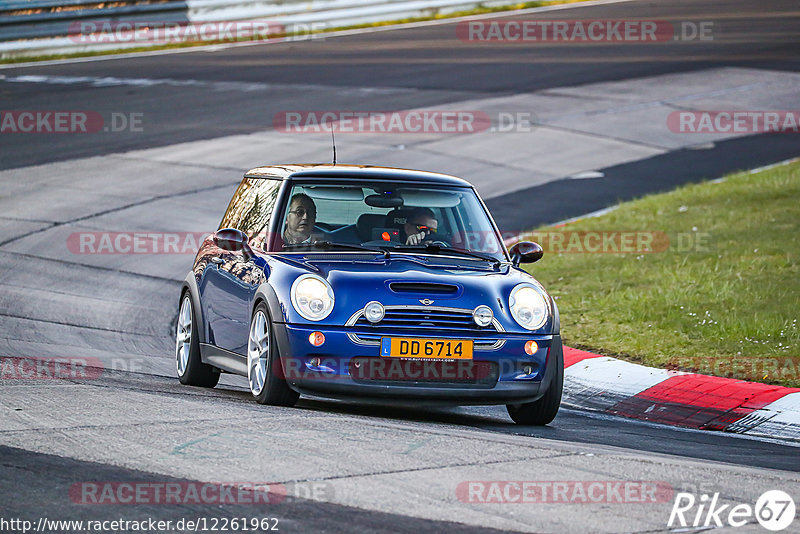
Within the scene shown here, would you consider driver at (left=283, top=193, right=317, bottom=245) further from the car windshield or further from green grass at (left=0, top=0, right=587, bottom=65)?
green grass at (left=0, top=0, right=587, bottom=65)

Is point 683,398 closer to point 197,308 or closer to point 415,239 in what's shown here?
point 415,239

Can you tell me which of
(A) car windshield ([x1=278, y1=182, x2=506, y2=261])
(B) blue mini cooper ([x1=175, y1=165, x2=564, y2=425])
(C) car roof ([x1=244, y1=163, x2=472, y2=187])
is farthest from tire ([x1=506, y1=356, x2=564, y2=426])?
(C) car roof ([x1=244, y1=163, x2=472, y2=187])

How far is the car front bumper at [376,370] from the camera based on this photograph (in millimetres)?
7320

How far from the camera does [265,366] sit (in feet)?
25.3

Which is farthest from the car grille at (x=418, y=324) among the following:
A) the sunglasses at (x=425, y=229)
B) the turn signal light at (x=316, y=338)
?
the sunglasses at (x=425, y=229)

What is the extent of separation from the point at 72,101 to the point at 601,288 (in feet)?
46.2

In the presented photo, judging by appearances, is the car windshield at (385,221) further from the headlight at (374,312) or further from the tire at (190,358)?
the tire at (190,358)

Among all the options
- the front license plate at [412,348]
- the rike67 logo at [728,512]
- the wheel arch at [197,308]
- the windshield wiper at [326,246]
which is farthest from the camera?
the wheel arch at [197,308]

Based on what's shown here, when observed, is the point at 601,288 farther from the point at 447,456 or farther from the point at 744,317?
the point at 447,456

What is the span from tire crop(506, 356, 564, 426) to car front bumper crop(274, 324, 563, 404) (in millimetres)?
483

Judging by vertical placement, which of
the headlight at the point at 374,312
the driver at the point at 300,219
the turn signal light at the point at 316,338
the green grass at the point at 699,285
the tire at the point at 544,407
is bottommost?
the green grass at the point at 699,285

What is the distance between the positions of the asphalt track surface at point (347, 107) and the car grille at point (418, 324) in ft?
1.58

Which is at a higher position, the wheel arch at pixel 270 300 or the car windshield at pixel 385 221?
the car windshield at pixel 385 221

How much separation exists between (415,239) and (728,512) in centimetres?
352
